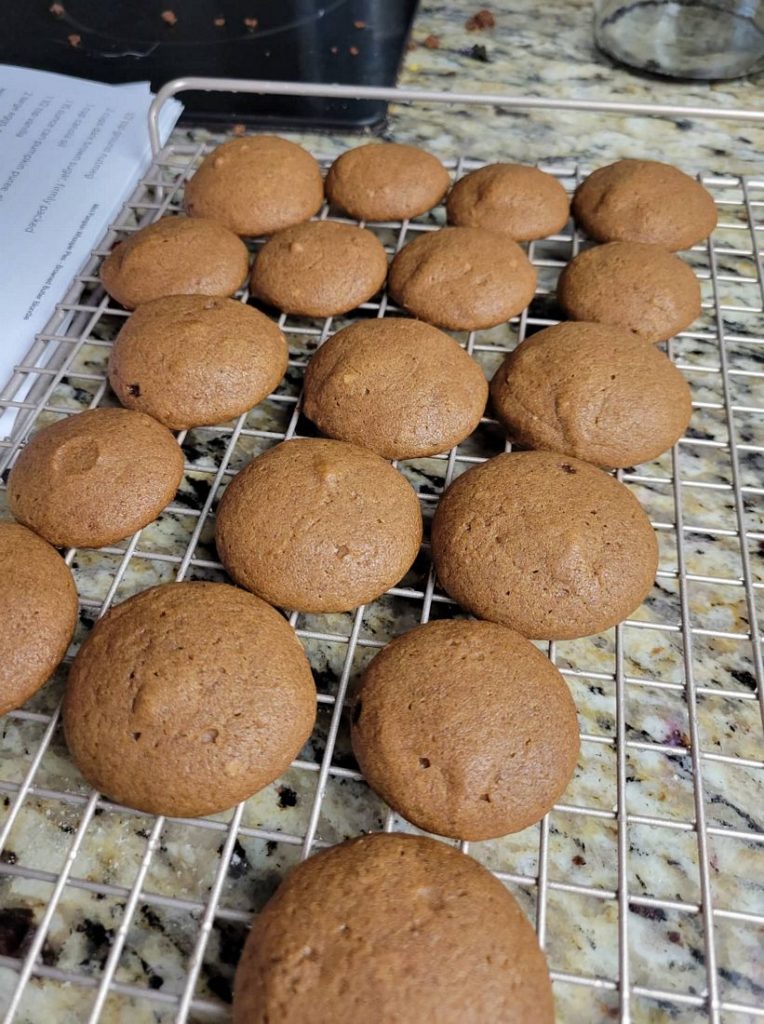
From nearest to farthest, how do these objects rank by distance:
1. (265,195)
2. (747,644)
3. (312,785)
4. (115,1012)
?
1. (115,1012)
2. (312,785)
3. (747,644)
4. (265,195)

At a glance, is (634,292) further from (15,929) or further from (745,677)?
(15,929)

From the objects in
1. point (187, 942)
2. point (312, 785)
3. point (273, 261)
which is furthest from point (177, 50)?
point (187, 942)

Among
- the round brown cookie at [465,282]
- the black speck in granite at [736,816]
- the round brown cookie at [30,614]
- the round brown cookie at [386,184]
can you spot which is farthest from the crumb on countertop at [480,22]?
the black speck in granite at [736,816]

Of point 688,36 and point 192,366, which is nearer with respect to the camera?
point 192,366

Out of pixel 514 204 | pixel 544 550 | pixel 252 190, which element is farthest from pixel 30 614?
pixel 514 204

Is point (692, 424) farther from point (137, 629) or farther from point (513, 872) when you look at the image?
point (137, 629)

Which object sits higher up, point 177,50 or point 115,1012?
point 177,50

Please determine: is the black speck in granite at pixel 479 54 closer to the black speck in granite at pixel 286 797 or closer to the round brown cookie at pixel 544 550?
the round brown cookie at pixel 544 550
